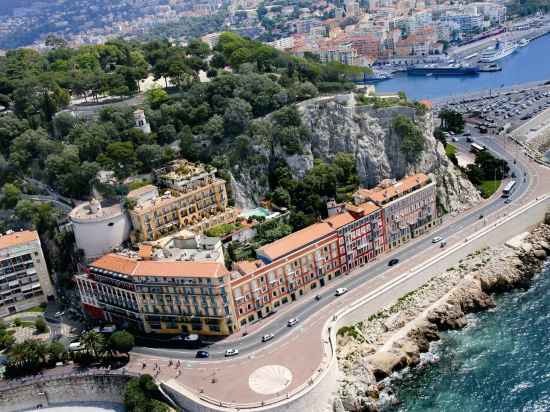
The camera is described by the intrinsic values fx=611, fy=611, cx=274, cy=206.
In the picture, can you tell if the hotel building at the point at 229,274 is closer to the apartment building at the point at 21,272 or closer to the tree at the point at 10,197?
the apartment building at the point at 21,272

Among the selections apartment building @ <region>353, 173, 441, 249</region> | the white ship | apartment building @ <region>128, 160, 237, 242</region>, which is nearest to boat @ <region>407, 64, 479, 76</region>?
the white ship

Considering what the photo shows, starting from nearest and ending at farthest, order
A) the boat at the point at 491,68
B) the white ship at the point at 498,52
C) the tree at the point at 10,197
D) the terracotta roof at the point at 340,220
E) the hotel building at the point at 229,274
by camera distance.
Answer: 1. the hotel building at the point at 229,274
2. the terracotta roof at the point at 340,220
3. the tree at the point at 10,197
4. the boat at the point at 491,68
5. the white ship at the point at 498,52

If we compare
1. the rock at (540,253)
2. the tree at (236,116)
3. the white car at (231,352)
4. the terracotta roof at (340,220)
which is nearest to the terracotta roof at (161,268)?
the white car at (231,352)

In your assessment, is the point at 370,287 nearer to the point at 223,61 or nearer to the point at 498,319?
the point at 498,319

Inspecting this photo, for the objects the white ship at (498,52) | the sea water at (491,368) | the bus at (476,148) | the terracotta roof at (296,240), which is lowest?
the sea water at (491,368)

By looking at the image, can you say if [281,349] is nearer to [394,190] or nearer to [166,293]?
[166,293]

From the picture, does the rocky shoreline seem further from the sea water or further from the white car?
the white car

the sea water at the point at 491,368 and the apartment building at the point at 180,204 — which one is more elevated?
the apartment building at the point at 180,204
